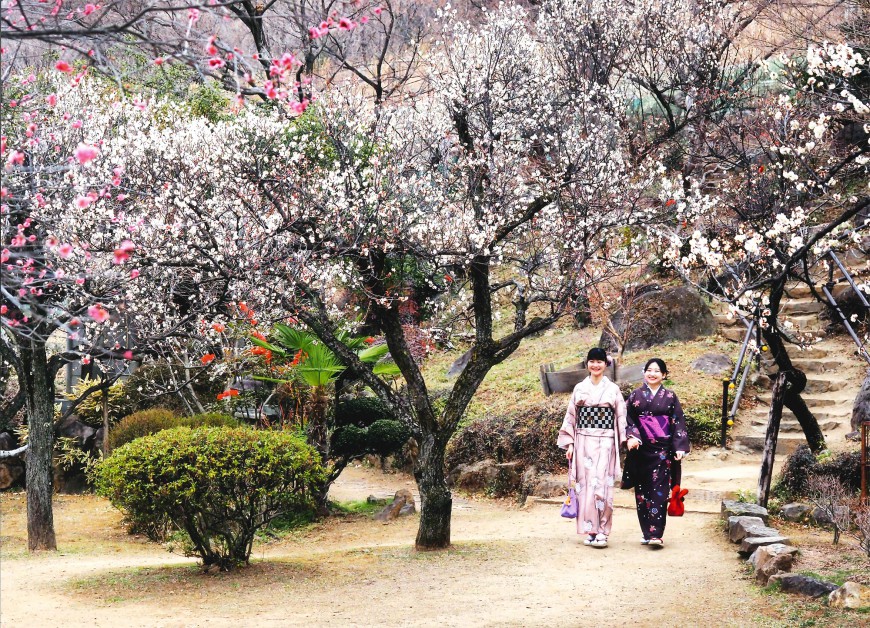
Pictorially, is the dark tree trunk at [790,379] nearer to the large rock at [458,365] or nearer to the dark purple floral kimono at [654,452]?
the dark purple floral kimono at [654,452]

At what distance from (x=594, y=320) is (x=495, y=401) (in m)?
4.04

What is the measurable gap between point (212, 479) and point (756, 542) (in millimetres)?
4673

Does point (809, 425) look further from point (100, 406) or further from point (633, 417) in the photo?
point (100, 406)

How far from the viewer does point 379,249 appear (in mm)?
8797

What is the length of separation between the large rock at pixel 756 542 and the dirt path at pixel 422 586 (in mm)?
190

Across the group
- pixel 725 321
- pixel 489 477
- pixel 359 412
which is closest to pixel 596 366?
pixel 359 412

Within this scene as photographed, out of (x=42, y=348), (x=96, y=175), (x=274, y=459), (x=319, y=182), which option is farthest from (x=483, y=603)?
(x=96, y=175)

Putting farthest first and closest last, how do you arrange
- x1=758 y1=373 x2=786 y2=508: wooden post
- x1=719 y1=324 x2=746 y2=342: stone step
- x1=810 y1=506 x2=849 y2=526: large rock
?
1. x1=719 y1=324 x2=746 y2=342: stone step
2. x1=758 y1=373 x2=786 y2=508: wooden post
3. x1=810 y1=506 x2=849 y2=526: large rock

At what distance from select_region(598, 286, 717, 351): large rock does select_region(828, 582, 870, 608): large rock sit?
10714 mm

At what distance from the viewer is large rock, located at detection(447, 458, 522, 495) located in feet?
44.2

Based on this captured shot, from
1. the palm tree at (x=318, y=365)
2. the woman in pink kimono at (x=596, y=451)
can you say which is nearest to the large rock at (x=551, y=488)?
the palm tree at (x=318, y=365)

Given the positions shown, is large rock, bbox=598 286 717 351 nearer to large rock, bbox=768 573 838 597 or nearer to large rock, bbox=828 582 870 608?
large rock, bbox=768 573 838 597

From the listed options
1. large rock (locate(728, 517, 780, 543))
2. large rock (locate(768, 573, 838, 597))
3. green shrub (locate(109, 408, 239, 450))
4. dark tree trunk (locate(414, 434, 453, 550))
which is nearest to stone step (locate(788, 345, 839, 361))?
large rock (locate(728, 517, 780, 543))

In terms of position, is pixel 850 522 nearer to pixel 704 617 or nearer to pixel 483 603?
pixel 704 617
